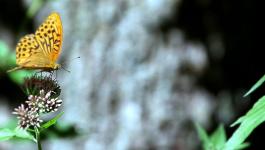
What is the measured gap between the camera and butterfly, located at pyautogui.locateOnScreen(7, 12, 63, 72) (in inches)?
73.5

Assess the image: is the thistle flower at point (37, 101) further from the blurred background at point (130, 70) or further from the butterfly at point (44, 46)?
the blurred background at point (130, 70)

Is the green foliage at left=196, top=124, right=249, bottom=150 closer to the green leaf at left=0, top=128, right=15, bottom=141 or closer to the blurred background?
the green leaf at left=0, top=128, right=15, bottom=141

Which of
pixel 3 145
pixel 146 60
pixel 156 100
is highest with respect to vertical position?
pixel 146 60

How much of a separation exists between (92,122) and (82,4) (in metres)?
0.86

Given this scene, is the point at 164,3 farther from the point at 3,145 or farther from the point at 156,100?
the point at 3,145

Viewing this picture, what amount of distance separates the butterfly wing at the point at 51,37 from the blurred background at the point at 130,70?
5.23 ft

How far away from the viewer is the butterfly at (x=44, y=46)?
1.87 metres

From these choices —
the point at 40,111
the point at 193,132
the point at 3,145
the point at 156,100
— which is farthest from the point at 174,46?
the point at 40,111

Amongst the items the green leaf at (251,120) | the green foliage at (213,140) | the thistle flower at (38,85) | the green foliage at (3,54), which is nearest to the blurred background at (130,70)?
the green foliage at (3,54)

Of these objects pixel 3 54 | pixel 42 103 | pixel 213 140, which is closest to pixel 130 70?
pixel 3 54

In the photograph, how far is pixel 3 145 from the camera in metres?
3.64

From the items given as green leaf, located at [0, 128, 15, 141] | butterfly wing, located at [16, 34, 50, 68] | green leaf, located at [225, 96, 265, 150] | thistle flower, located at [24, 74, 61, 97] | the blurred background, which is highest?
green leaf, located at [225, 96, 265, 150]

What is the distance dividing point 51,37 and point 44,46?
0.24 feet

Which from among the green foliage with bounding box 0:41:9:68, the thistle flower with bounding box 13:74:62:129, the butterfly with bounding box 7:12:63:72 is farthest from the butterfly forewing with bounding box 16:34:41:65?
the green foliage with bounding box 0:41:9:68
